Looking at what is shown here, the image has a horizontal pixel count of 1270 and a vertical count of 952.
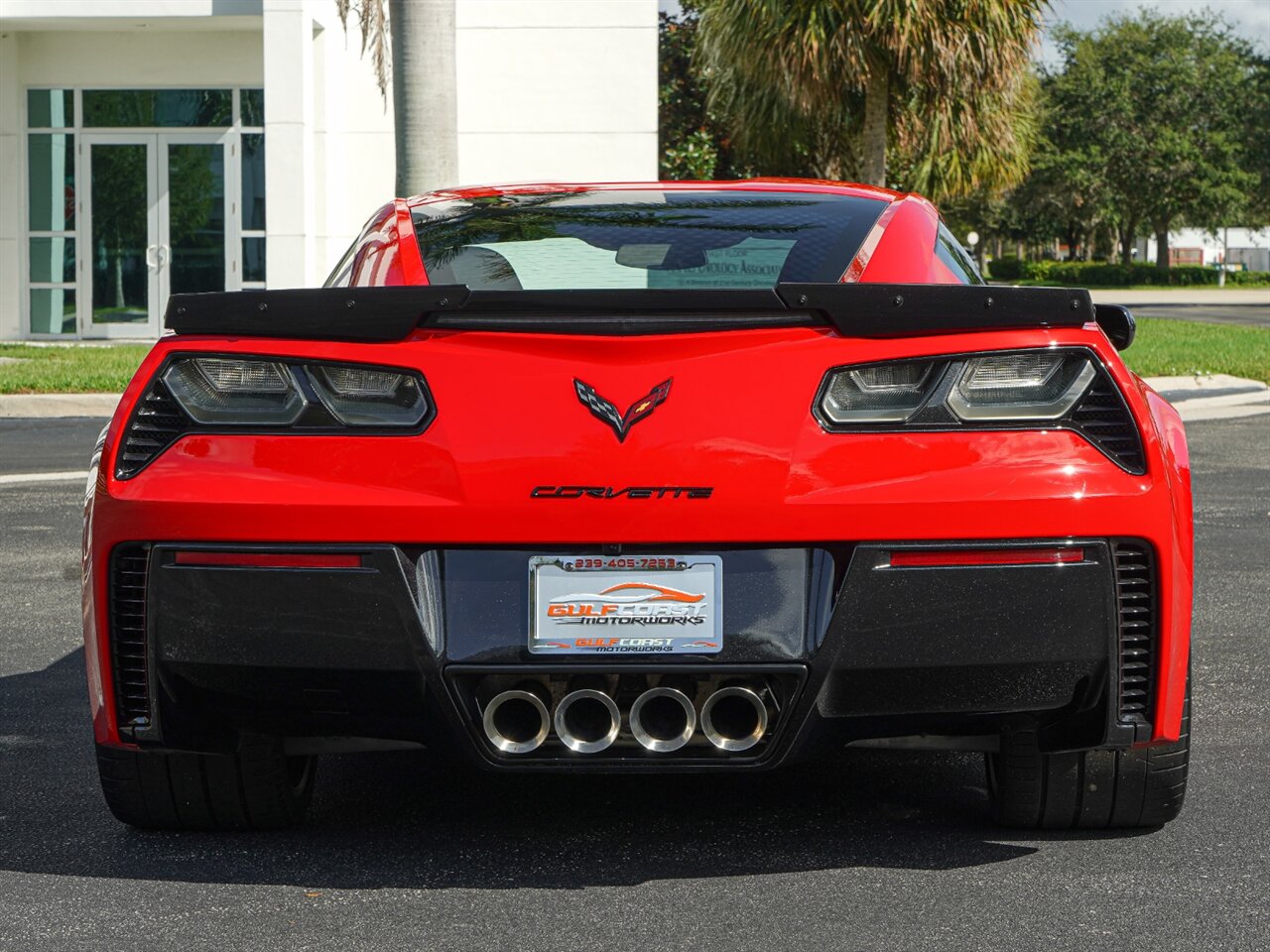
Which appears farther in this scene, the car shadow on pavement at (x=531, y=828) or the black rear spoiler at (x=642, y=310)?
the car shadow on pavement at (x=531, y=828)

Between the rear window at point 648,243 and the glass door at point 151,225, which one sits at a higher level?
the glass door at point 151,225

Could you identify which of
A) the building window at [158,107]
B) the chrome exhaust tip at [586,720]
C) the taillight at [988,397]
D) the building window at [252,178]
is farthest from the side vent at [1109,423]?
the building window at [158,107]

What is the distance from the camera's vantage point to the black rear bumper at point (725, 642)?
2.96 meters

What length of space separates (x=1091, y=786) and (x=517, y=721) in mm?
1123

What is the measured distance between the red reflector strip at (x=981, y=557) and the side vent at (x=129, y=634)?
1.29 meters

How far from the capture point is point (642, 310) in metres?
3.07

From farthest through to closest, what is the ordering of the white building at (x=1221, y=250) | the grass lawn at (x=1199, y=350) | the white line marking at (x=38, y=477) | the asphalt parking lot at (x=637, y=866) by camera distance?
the white building at (x=1221, y=250)
the grass lawn at (x=1199, y=350)
the white line marking at (x=38, y=477)
the asphalt parking lot at (x=637, y=866)

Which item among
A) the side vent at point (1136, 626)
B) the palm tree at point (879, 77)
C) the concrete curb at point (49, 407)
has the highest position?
the palm tree at point (879, 77)

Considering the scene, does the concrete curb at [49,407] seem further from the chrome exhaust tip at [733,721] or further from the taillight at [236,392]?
the chrome exhaust tip at [733,721]

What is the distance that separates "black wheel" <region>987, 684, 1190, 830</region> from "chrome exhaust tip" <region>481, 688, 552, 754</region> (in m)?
0.87

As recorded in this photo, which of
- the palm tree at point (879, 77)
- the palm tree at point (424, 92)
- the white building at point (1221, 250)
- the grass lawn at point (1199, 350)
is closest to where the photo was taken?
the palm tree at point (424, 92)

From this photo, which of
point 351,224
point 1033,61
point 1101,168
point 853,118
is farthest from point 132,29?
point 1101,168

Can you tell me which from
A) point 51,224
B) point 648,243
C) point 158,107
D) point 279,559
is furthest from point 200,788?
point 51,224

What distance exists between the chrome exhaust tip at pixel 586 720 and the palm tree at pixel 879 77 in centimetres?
1834
